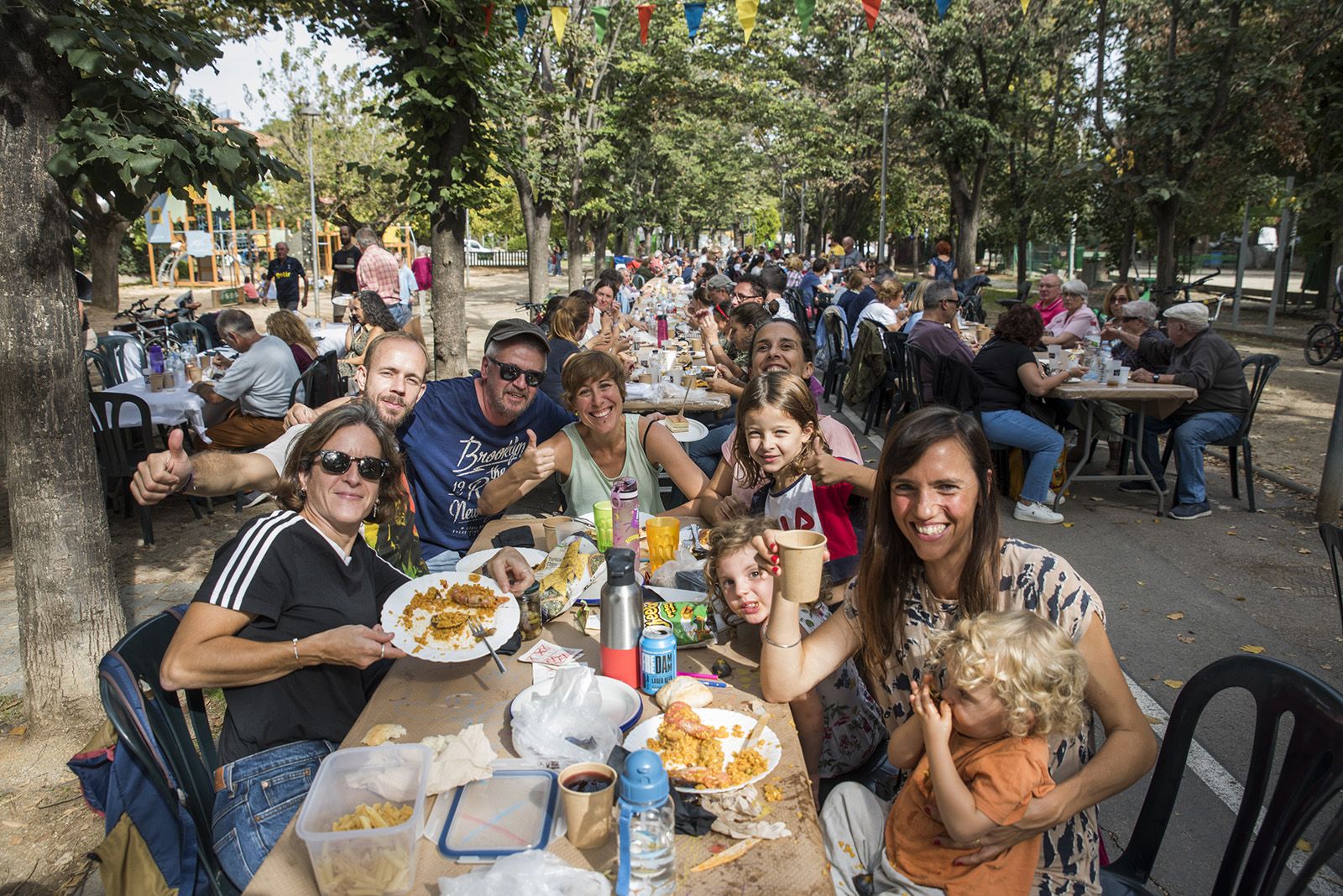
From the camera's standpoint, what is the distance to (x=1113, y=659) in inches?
82.7

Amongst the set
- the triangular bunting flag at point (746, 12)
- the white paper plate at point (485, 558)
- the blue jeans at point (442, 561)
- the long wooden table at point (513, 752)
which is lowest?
the blue jeans at point (442, 561)

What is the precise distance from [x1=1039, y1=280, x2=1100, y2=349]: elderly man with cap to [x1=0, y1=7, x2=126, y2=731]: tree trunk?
386 inches

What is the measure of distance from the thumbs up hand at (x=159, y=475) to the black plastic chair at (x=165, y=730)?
35cm

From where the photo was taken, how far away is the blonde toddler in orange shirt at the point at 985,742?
6.11 ft

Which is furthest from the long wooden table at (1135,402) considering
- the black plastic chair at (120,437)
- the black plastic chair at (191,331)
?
the black plastic chair at (191,331)

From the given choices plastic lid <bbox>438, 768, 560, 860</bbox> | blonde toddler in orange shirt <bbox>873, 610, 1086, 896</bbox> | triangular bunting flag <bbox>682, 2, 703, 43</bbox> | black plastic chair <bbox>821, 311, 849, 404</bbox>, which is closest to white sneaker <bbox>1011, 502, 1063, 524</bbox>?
black plastic chair <bbox>821, 311, 849, 404</bbox>

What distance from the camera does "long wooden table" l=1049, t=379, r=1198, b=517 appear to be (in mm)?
6891

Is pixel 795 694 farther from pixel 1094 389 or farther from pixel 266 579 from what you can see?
pixel 1094 389

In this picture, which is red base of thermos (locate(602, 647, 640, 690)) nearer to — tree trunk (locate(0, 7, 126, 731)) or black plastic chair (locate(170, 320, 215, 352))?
tree trunk (locate(0, 7, 126, 731))

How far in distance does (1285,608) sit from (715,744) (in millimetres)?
4967

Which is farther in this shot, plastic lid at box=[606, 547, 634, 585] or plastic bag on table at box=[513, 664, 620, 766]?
plastic lid at box=[606, 547, 634, 585]

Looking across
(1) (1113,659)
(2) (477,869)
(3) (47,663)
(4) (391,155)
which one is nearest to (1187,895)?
(1) (1113,659)

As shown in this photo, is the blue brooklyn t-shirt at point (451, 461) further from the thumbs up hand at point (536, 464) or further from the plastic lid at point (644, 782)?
the plastic lid at point (644, 782)

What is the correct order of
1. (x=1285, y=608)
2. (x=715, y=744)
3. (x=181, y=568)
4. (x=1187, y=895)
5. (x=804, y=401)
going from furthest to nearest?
(x=181, y=568), (x=1285, y=608), (x=804, y=401), (x=1187, y=895), (x=715, y=744)
